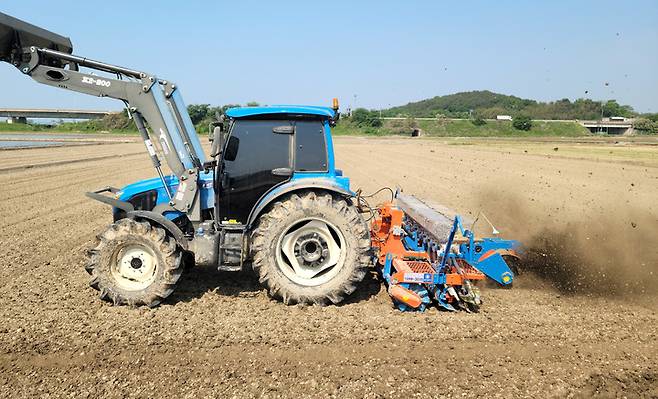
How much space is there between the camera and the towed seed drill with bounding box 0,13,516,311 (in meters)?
5.07

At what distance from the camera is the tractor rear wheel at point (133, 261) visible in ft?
16.6

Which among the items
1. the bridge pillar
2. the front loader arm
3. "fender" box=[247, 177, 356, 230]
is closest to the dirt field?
"fender" box=[247, 177, 356, 230]

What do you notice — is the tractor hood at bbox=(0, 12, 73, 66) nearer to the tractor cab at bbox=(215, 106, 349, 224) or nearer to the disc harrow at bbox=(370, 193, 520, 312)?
the tractor cab at bbox=(215, 106, 349, 224)

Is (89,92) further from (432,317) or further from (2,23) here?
(432,317)

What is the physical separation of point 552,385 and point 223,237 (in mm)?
3620

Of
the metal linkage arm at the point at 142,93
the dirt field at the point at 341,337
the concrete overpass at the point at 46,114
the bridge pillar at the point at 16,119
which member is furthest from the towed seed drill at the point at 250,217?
the bridge pillar at the point at 16,119

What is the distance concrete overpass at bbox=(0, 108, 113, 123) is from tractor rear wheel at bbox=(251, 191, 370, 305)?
300 feet

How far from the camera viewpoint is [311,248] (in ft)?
17.4

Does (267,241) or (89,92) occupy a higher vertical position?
(89,92)

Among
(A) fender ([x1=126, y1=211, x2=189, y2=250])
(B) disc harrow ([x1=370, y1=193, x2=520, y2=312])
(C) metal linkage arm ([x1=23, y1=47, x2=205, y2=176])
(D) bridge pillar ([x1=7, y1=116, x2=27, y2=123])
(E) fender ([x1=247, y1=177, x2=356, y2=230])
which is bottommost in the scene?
(B) disc harrow ([x1=370, y1=193, x2=520, y2=312])

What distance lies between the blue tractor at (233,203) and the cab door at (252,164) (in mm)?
12

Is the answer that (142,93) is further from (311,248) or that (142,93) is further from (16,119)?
(16,119)

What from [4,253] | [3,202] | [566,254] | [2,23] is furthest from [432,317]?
[3,202]

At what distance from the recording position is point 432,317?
5.09 meters
